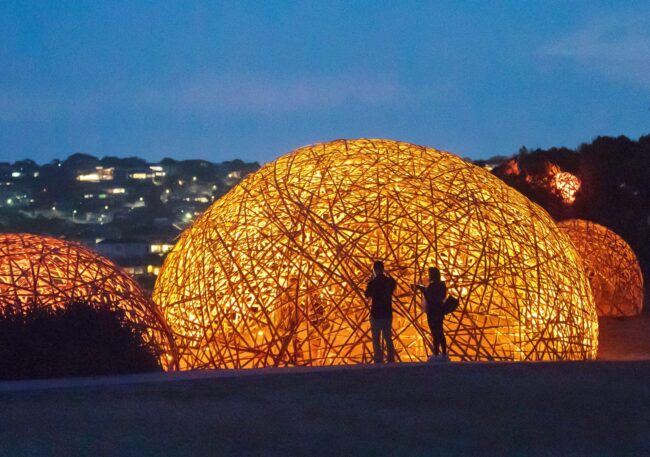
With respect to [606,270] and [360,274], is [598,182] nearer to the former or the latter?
[606,270]

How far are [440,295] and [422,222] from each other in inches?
79.1

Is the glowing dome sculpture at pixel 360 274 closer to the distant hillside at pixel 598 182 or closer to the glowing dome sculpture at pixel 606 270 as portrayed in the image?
the glowing dome sculpture at pixel 606 270

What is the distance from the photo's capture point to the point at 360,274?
13.0 meters

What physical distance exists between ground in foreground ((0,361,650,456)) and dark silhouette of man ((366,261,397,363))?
137 cm

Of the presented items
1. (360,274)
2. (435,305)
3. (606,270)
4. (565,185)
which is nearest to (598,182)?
(565,185)

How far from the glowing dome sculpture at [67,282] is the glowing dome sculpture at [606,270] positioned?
12.2 m

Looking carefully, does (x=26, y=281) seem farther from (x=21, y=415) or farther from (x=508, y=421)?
(x=508, y=421)

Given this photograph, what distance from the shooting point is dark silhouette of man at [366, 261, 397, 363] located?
443 inches

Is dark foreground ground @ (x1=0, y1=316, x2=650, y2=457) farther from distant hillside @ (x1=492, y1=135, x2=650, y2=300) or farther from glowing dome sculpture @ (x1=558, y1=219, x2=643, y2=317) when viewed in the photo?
distant hillside @ (x1=492, y1=135, x2=650, y2=300)

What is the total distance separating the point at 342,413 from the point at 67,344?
365cm

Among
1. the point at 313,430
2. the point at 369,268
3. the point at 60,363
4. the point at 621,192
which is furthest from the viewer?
the point at 621,192

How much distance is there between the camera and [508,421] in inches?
299

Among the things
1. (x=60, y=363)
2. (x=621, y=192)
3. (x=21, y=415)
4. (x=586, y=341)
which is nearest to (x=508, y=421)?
(x=21, y=415)

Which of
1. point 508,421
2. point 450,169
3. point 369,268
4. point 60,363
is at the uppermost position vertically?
point 450,169
